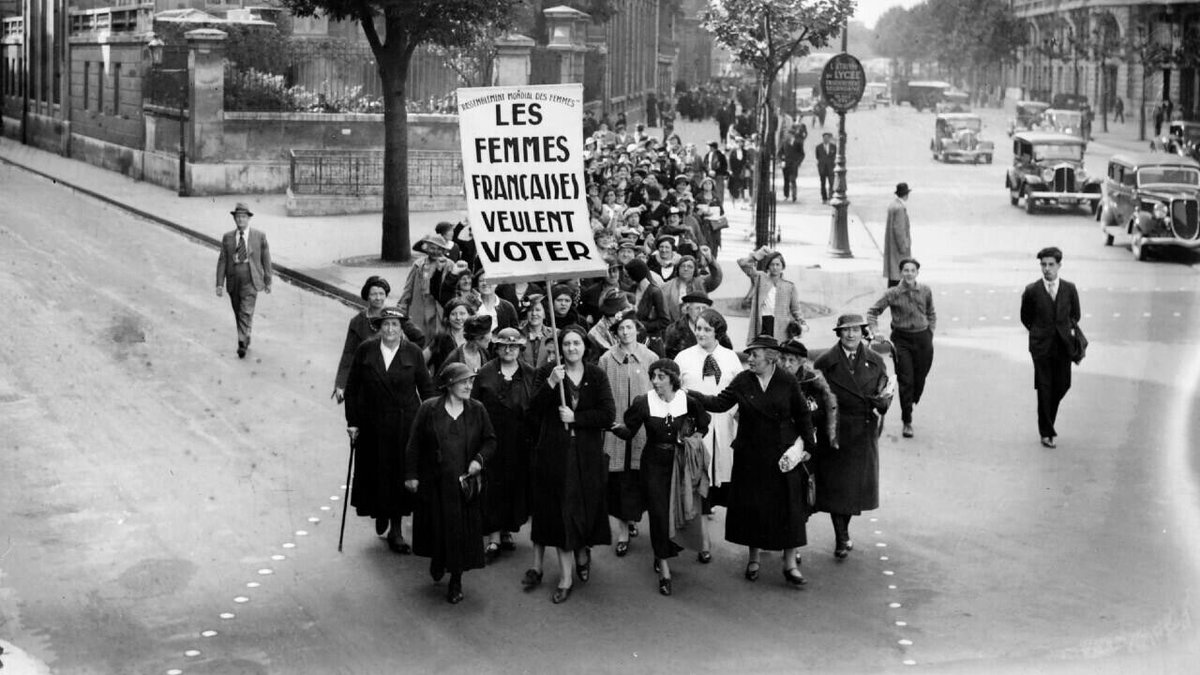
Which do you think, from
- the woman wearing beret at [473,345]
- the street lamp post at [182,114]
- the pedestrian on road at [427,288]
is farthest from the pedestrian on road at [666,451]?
the street lamp post at [182,114]

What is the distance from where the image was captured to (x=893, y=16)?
16738 cm

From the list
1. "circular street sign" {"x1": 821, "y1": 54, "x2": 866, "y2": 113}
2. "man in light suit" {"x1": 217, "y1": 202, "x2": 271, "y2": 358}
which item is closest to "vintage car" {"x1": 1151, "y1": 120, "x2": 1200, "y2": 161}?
Result: "circular street sign" {"x1": 821, "y1": 54, "x2": 866, "y2": 113}

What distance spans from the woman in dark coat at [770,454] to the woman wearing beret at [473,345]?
5.61ft

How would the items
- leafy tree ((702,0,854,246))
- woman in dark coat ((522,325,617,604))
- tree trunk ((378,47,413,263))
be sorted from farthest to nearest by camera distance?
tree trunk ((378,47,413,263)) < leafy tree ((702,0,854,246)) < woman in dark coat ((522,325,617,604))

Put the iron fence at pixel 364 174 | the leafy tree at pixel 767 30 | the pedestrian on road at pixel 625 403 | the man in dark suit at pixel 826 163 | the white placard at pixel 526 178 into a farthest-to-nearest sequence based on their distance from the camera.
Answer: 1. the man in dark suit at pixel 826 163
2. the iron fence at pixel 364 174
3. the leafy tree at pixel 767 30
4. the pedestrian on road at pixel 625 403
5. the white placard at pixel 526 178

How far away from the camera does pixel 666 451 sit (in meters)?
9.81

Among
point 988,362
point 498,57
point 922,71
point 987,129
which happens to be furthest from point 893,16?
point 988,362

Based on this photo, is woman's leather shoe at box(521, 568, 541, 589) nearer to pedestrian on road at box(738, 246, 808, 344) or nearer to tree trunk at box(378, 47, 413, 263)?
pedestrian on road at box(738, 246, 808, 344)

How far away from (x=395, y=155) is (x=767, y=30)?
19.1 feet

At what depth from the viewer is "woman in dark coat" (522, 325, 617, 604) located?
379 inches

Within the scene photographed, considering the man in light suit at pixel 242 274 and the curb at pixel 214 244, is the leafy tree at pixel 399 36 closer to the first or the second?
the curb at pixel 214 244

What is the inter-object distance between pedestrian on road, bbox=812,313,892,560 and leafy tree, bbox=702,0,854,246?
13.2m

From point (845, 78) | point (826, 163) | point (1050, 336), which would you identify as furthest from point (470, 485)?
point (826, 163)

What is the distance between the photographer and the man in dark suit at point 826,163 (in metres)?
37.2
